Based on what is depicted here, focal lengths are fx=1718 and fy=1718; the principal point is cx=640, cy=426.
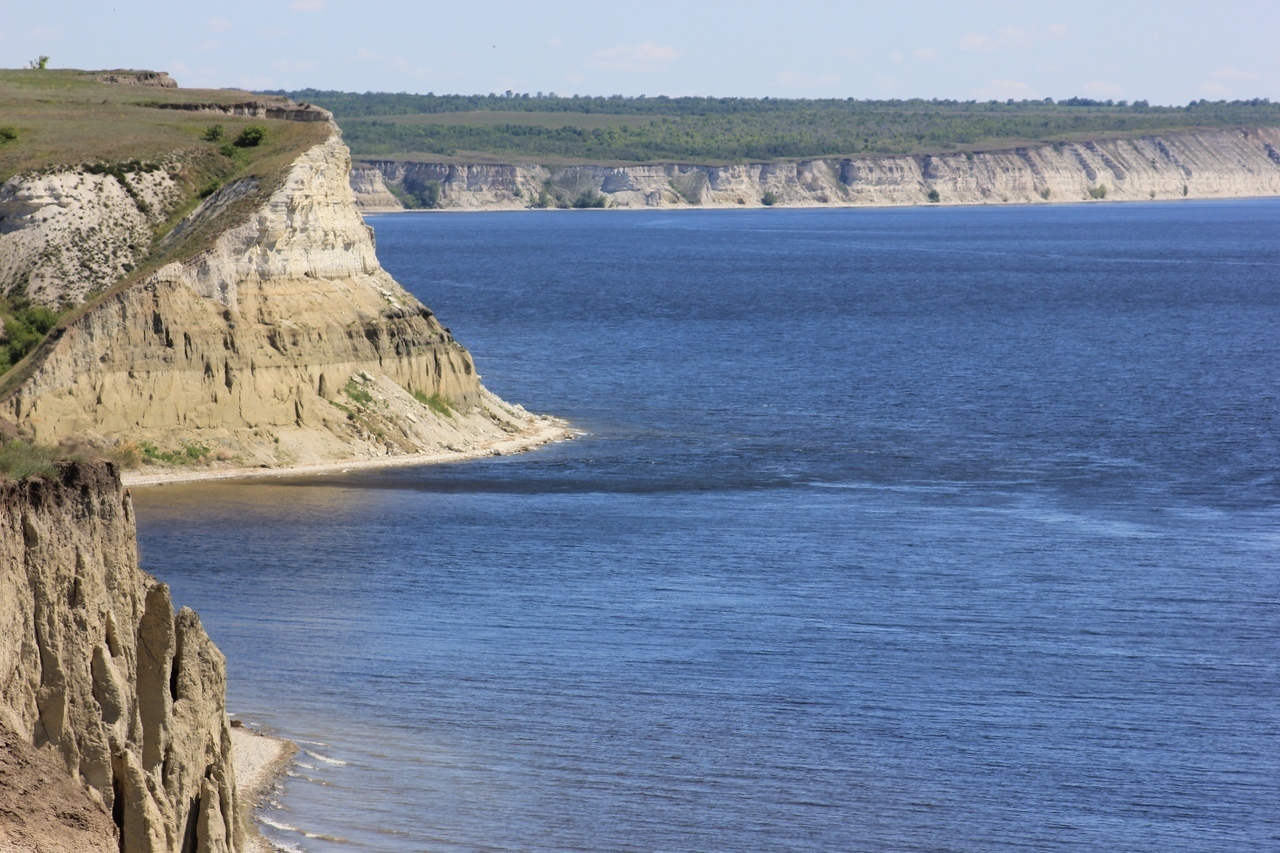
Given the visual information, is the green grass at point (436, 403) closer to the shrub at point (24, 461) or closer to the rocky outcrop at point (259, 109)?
the rocky outcrop at point (259, 109)

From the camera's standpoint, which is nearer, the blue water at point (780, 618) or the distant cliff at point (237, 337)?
the blue water at point (780, 618)

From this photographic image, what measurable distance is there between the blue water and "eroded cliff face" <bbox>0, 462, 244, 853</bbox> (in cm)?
325

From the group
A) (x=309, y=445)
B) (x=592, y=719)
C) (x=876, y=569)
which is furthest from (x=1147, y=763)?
(x=309, y=445)

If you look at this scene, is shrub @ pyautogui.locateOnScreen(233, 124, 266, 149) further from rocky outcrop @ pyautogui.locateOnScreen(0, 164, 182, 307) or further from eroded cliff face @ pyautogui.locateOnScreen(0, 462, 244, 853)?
eroded cliff face @ pyautogui.locateOnScreen(0, 462, 244, 853)

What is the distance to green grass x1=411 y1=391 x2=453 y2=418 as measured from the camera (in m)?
50.7

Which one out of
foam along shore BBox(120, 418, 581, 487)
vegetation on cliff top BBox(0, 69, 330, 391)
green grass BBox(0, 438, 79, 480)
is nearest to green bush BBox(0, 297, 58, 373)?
vegetation on cliff top BBox(0, 69, 330, 391)

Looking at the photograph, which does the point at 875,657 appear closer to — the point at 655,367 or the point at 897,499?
the point at 897,499

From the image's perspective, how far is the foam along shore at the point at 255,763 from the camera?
2122cm

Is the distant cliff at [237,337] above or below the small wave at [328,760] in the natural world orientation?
above

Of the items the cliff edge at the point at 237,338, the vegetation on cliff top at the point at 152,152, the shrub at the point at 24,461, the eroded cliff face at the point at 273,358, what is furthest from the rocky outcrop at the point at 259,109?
the shrub at the point at 24,461

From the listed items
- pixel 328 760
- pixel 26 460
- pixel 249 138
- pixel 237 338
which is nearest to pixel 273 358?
pixel 237 338

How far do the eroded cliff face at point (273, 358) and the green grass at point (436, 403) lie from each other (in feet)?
0.14

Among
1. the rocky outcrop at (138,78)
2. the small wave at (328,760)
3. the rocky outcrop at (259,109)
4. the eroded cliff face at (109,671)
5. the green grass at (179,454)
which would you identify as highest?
the rocky outcrop at (138,78)

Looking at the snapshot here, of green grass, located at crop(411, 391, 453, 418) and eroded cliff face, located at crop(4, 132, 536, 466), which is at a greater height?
eroded cliff face, located at crop(4, 132, 536, 466)
